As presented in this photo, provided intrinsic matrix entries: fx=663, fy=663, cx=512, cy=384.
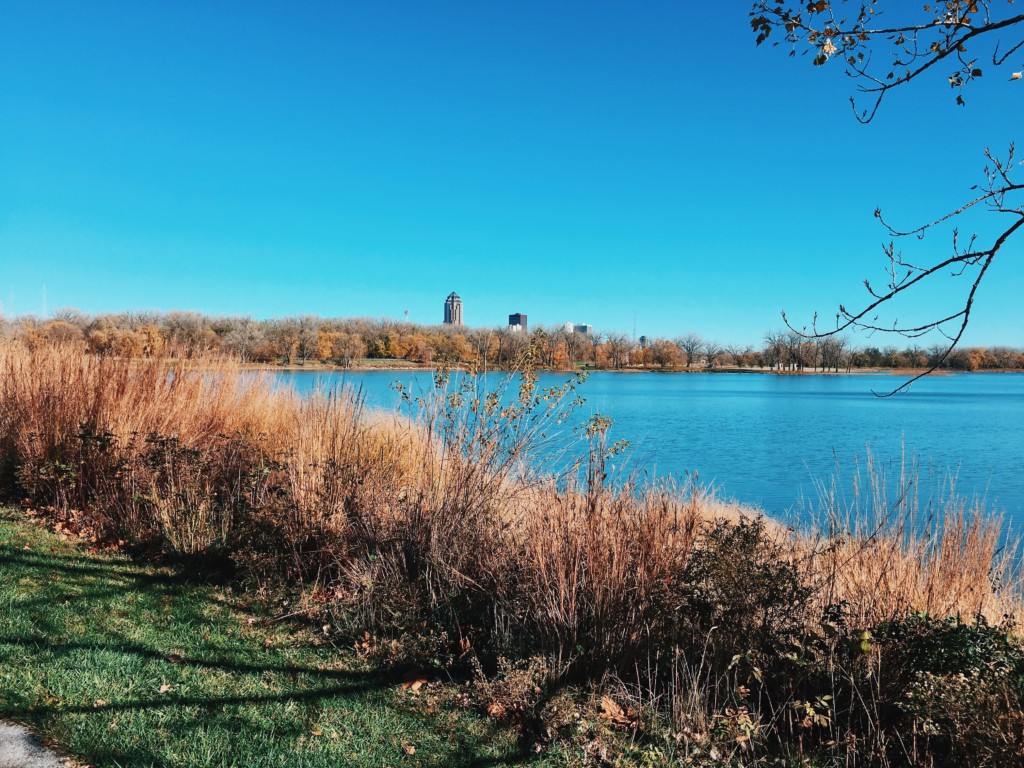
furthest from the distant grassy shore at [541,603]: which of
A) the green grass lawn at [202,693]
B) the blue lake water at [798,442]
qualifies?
the blue lake water at [798,442]

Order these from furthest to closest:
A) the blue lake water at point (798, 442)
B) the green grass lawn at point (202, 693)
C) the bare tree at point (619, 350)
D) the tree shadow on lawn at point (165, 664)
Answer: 1. the bare tree at point (619, 350)
2. the blue lake water at point (798, 442)
3. the tree shadow on lawn at point (165, 664)
4. the green grass lawn at point (202, 693)

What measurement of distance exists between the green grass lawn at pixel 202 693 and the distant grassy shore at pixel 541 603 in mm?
26

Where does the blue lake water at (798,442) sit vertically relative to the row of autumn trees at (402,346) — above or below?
below

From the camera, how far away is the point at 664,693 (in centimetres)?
373

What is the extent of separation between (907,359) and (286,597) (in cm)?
11010

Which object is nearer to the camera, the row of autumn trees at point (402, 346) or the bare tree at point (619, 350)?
the row of autumn trees at point (402, 346)

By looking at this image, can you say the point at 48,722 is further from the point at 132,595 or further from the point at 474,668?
the point at 474,668

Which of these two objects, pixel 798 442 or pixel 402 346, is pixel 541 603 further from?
pixel 402 346

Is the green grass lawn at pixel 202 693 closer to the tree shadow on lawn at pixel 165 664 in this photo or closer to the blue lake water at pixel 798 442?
the tree shadow on lawn at pixel 165 664

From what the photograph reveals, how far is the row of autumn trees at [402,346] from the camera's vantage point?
9.89m

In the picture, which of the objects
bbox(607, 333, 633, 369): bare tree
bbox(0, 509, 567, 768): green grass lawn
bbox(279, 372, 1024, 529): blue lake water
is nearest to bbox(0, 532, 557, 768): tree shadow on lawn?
bbox(0, 509, 567, 768): green grass lawn

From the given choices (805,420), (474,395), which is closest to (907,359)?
(805,420)

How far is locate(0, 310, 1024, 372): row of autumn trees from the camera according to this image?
9.89 metres

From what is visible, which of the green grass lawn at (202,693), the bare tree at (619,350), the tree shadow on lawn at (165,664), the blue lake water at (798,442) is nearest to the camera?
the green grass lawn at (202,693)
